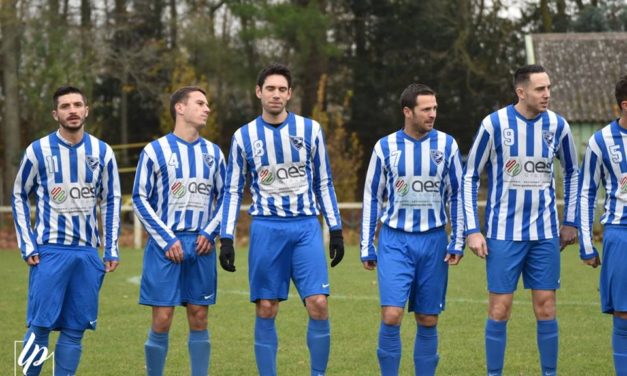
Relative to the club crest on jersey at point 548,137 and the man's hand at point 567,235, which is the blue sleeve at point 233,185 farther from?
the man's hand at point 567,235

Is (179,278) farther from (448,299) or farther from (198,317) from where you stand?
(448,299)

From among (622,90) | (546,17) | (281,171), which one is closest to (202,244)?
(281,171)

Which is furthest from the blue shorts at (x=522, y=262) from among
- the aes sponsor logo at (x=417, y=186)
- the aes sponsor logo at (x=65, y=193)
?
the aes sponsor logo at (x=65, y=193)

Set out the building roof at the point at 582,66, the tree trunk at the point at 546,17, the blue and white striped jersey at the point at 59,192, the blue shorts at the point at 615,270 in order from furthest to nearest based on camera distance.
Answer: the tree trunk at the point at 546,17, the building roof at the point at 582,66, the blue and white striped jersey at the point at 59,192, the blue shorts at the point at 615,270

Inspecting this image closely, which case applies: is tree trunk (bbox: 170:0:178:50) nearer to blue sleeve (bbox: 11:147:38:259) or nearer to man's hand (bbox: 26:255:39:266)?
blue sleeve (bbox: 11:147:38:259)

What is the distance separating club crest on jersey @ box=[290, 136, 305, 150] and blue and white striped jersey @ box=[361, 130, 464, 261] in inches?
19.8

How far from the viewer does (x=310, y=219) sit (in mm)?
7570

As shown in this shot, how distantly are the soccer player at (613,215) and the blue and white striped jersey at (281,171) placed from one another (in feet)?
5.62

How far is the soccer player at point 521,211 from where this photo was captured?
7.43 meters

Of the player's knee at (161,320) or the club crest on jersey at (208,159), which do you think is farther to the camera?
the club crest on jersey at (208,159)

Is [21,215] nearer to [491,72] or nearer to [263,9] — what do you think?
[263,9]

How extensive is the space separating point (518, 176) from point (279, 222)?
65.2 inches

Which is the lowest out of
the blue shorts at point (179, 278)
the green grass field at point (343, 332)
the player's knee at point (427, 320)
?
the green grass field at point (343, 332)

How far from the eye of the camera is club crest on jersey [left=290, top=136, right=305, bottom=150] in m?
7.52
